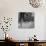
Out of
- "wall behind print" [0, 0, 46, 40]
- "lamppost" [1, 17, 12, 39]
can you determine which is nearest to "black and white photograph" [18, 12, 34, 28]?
"wall behind print" [0, 0, 46, 40]

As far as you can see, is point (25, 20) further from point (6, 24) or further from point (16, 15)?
point (6, 24)

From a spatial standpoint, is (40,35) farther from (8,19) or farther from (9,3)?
(9,3)

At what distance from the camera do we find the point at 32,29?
4.19 meters

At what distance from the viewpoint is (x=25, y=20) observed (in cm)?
419

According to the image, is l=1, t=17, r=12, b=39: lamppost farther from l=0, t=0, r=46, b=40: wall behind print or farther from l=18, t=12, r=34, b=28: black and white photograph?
l=18, t=12, r=34, b=28: black and white photograph

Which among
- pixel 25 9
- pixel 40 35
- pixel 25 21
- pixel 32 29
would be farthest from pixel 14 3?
pixel 40 35

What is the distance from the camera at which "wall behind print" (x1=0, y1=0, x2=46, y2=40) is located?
4.09m

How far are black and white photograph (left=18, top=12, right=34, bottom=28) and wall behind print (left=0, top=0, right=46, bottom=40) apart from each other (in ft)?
0.34

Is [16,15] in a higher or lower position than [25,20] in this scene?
higher

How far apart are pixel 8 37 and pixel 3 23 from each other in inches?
19.5

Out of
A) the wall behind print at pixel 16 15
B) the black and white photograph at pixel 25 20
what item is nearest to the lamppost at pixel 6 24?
the wall behind print at pixel 16 15

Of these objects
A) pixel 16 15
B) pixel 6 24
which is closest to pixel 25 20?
pixel 16 15

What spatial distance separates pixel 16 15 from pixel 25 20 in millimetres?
345

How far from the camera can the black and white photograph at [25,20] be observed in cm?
417
